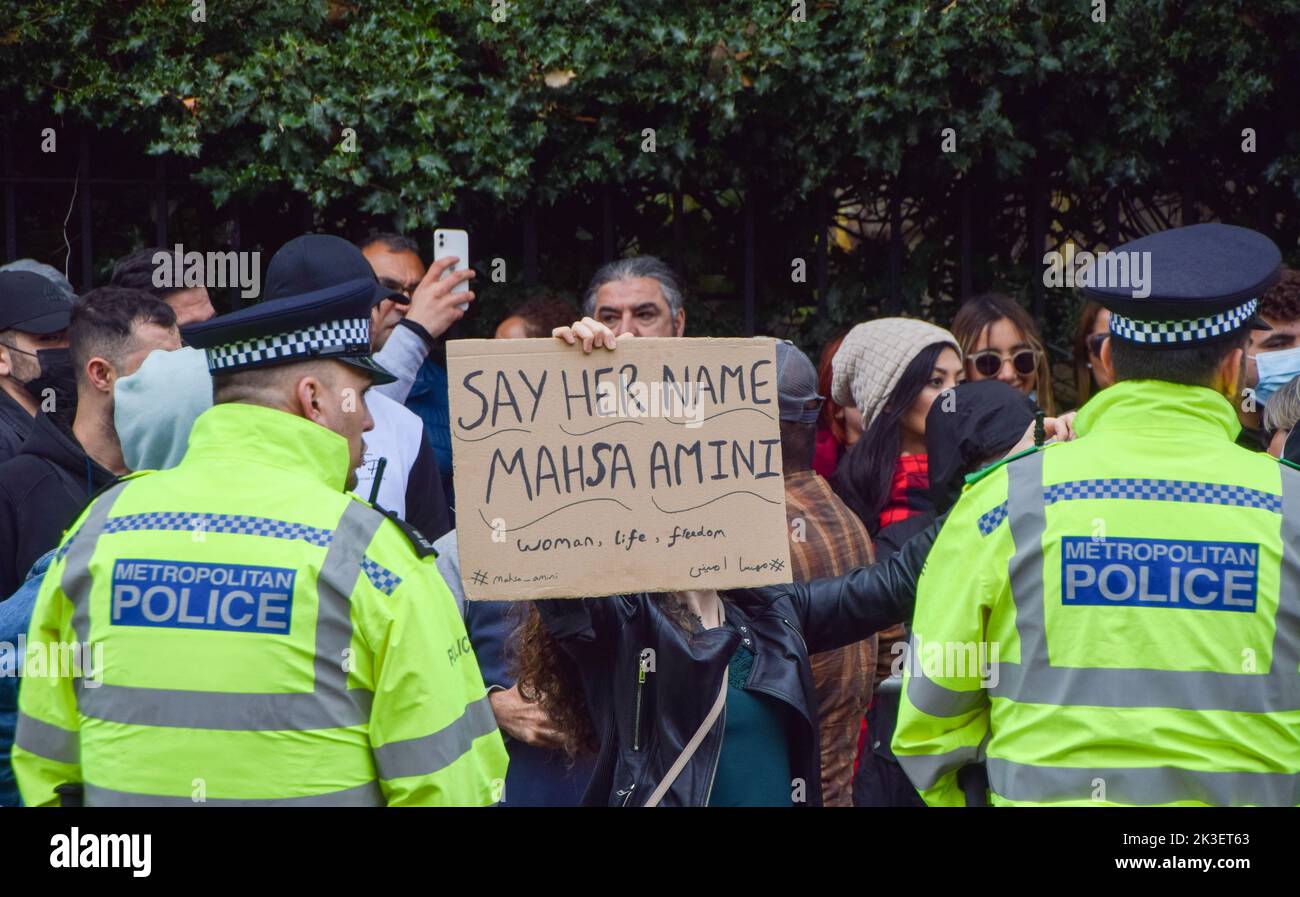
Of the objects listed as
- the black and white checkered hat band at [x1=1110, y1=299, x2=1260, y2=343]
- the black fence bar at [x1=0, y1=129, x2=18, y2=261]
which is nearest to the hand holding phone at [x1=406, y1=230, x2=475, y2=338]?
the black fence bar at [x1=0, y1=129, x2=18, y2=261]

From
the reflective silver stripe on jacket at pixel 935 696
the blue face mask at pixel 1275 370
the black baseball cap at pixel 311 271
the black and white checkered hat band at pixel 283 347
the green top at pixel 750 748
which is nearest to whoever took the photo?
the black and white checkered hat band at pixel 283 347

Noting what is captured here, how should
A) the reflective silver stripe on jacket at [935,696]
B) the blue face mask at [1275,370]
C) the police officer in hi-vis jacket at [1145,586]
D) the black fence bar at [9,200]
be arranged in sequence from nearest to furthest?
the police officer in hi-vis jacket at [1145,586] → the reflective silver stripe on jacket at [935,696] → the blue face mask at [1275,370] → the black fence bar at [9,200]

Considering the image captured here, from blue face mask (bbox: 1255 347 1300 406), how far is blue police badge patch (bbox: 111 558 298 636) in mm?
3236

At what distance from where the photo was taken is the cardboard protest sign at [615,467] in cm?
301

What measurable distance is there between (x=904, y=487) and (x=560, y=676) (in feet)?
5.67

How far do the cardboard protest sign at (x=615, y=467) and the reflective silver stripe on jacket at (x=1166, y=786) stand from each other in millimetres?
774

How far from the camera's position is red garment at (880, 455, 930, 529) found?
456cm

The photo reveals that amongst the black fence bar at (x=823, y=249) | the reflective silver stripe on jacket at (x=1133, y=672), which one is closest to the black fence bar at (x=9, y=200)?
the black fence bar at (x=823, y=249)

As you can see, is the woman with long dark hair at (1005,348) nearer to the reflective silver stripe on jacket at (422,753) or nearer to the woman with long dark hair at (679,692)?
the woman with long dark hair at (679,692)

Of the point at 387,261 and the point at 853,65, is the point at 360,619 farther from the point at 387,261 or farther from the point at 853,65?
the point at 853,65

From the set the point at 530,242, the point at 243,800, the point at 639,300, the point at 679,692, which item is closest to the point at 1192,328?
the point at 679,692

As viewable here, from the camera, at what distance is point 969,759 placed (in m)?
2.84

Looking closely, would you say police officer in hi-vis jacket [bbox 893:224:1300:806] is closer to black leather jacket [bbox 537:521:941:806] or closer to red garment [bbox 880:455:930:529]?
black leather jacket [bbox 537:521:941:806]

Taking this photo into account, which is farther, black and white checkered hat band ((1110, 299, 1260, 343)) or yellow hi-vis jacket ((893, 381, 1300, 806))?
black and white checkered hat band ((1110, 299, 1260, 343))
